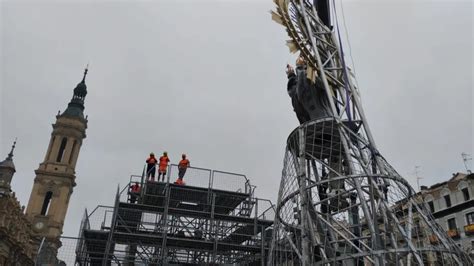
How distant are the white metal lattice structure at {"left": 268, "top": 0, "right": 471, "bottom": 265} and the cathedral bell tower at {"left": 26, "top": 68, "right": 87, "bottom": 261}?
49857 millimetres

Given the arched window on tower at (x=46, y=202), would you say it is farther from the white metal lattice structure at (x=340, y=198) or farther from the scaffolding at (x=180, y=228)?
the white metal lattice structure at (x=340, y=198)

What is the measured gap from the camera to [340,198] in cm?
1077

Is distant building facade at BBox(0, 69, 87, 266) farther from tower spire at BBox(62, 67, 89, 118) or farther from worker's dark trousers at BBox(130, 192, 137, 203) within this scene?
worker's dark trousers at BBox(130, 192, 137, 203)

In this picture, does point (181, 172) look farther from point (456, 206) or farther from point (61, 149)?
point (61, 149)

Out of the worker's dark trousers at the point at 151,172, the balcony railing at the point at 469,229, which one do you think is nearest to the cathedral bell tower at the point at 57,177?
the worker's dark trousers at the point at 151,172

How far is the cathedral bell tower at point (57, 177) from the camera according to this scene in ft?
191

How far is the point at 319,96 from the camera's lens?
1225cm

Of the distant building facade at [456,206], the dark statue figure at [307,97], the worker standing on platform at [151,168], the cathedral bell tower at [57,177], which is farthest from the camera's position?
the cathedral bell tower at [57,177]

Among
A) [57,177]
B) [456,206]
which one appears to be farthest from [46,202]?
[456,206]

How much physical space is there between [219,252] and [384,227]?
8.91 meters

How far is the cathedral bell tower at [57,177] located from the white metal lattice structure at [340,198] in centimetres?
4986

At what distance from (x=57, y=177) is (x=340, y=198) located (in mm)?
59122

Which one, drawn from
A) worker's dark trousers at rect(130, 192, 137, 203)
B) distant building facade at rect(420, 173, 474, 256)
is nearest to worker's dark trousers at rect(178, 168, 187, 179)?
worker's dark trousers at rect(130, 192, 137, 203)

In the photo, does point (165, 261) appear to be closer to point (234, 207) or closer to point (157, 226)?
point (157, 226)
